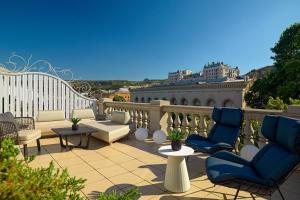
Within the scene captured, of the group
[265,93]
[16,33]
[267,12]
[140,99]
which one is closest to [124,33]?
[16,33]

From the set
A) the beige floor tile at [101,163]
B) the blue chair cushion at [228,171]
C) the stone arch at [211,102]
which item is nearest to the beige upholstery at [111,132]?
the beige floor tile at [101,163]

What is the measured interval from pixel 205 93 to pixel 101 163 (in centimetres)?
4386

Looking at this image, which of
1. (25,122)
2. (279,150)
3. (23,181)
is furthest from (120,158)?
(23,181)

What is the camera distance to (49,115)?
7.04m

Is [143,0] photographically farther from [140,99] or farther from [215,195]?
[140,99]

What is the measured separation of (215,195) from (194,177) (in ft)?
1.96

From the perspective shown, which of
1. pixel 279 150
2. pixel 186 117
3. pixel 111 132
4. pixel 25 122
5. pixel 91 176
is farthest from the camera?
pixel 25 122

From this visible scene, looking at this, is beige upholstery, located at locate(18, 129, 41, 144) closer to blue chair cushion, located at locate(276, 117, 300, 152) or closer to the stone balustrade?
the stone balustrade

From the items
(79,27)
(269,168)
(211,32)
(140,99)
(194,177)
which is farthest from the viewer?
(140,99)

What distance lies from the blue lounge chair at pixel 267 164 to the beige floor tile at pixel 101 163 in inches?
78.7

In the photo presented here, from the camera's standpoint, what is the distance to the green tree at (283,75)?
694 inches

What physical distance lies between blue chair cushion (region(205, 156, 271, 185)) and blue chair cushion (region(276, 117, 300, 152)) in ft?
1.58

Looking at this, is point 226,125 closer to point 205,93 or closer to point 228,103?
point 228,103

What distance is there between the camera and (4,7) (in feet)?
31.9
